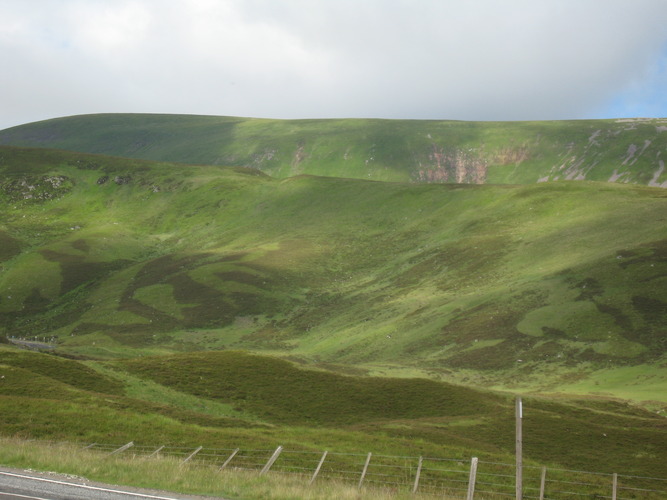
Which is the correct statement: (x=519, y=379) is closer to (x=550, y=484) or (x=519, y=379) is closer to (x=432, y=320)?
(x=432, y=320)

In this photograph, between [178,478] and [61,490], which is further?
[178,478]

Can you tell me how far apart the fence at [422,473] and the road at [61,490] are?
6.66 metres

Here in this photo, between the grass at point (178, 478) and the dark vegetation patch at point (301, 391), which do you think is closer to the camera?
the grass at point (178, 478)

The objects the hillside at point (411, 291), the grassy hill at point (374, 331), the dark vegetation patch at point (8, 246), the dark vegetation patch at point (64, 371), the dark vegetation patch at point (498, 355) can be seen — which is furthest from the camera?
the dark vegetation patch at point (8, 246)

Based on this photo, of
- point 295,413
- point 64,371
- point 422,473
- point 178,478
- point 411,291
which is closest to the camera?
point 178,478

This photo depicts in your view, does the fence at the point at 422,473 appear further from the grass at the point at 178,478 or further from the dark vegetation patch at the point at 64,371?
the dark vegetation patch at the point at 64,371

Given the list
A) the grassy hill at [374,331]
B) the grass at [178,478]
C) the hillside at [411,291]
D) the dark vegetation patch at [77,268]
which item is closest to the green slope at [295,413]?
the grassy hill at [374,331]

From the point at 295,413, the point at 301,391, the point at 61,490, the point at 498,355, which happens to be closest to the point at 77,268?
the point at 498,355

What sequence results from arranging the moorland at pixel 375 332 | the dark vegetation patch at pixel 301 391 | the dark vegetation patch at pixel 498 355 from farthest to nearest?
1. the dark vegetation patch at pixel 498 355
2. the dark vegetation patch at pixel 301 391
3. the moorland at pixel 375 332

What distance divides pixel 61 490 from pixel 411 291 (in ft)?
378

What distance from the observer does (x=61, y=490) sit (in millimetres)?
22719

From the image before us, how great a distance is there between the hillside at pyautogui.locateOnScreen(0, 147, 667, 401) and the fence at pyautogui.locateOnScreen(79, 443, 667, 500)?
123ft

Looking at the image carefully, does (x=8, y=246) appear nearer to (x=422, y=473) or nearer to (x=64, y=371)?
(x=64, y=371)

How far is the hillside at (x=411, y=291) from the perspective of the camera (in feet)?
297
